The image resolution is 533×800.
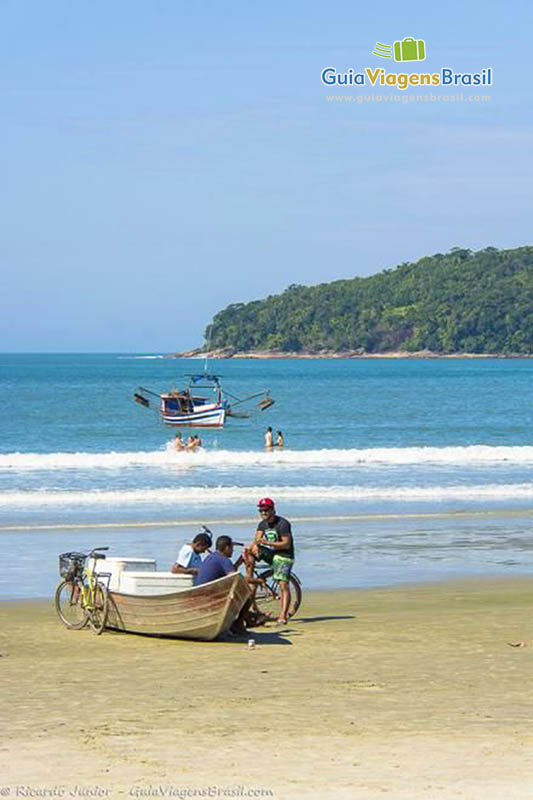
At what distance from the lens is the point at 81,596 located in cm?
1627

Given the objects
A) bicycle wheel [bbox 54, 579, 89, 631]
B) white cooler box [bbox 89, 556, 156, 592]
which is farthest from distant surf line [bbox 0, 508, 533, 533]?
white cooler box [bbox 89, 556, 156, 592]

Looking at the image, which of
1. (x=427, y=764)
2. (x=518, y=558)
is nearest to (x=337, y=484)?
(x=518, y=558)

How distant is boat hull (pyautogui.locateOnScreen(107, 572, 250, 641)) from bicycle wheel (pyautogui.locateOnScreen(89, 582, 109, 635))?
9 centimetres

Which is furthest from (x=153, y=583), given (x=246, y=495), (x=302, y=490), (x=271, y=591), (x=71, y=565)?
(x=302, y=490)

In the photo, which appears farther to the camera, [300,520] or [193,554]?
[300,520]

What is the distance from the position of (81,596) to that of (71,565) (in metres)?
0.46

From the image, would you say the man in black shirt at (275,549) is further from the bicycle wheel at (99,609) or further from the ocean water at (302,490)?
the ocean water at (302,490)

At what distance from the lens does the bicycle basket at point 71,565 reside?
53.8ft

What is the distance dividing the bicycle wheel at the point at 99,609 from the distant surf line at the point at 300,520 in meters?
10.4

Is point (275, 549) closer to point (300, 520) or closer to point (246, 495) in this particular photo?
point (300, 520)

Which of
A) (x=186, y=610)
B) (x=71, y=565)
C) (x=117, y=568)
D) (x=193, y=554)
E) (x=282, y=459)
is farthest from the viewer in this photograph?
(x=282, y=459)

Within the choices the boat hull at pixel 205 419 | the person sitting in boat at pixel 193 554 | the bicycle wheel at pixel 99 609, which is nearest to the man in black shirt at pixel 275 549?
the person sitting in boat at pixel 193 554

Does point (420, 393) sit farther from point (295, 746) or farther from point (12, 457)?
point (295, 746)

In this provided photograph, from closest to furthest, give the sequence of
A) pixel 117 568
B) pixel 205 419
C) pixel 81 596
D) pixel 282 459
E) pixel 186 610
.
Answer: pixel 186 610
pixel 117 568
pixel 81 596
pixel 282 459
pixel 205 419
